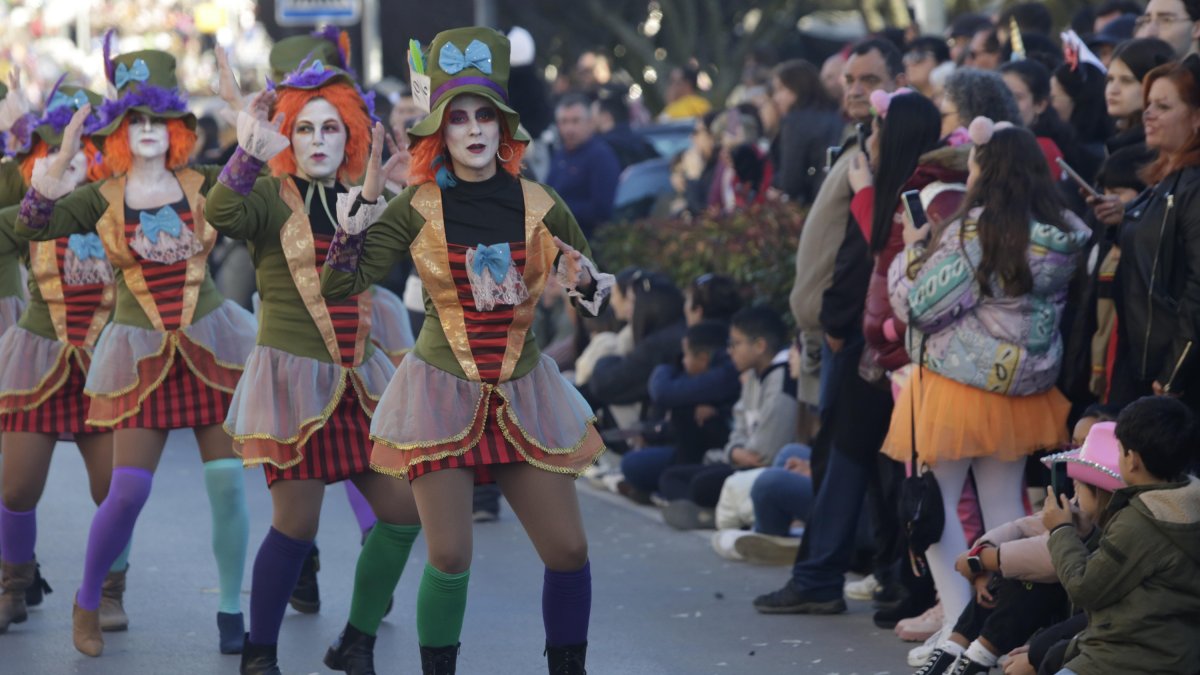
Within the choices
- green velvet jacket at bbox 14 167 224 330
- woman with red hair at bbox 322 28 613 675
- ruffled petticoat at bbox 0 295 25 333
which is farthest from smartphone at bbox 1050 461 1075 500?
ruffled petticoat at bbox 0 295 25 333

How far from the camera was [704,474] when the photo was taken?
971 cm

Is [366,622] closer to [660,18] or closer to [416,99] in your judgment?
[416,99]

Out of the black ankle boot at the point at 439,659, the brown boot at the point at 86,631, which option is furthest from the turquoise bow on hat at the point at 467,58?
the brown boot at the point at 86,631

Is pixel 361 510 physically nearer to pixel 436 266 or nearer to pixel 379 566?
pixel 379 566

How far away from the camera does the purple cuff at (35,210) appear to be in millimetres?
7129

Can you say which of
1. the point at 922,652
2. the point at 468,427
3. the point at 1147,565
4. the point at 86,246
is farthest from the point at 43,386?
the point at 1147,565

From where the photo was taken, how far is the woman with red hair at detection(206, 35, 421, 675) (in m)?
6.54

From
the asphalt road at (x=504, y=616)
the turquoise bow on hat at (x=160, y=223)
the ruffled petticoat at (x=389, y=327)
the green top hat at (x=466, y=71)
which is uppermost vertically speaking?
the green top hat at (x=466, y=71)

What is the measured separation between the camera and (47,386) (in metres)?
7.75

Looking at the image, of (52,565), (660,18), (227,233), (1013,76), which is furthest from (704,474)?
(660,18)

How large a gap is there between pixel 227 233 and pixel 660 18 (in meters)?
22.2

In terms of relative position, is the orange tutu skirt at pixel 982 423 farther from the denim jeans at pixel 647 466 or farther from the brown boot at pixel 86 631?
the denim jeans at pixel 647 466

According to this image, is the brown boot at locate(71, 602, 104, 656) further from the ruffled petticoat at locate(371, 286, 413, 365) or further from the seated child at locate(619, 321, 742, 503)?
the seated child at locate(619, 321, 742, 503)

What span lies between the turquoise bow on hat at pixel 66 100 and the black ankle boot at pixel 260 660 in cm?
279
